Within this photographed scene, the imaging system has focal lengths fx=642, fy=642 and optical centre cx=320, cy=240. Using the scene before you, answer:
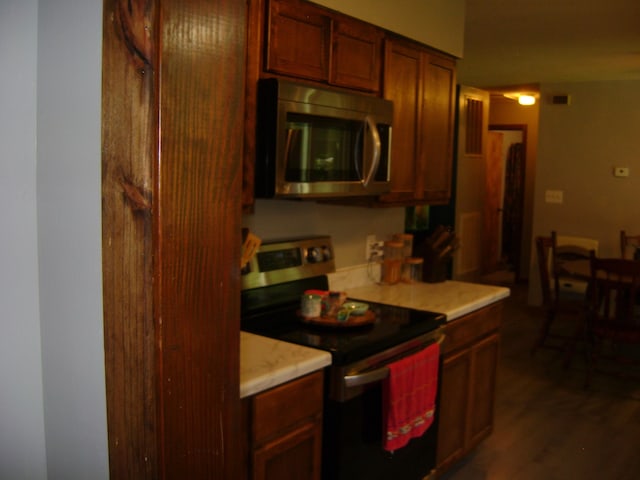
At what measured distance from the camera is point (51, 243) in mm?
1065

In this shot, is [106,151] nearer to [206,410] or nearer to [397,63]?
[206,410]

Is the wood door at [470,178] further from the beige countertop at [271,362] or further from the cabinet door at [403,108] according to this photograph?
the beige countertop at [271,362]

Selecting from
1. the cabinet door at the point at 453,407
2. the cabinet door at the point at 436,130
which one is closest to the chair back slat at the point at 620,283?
the cabinet door at the point at 436,130

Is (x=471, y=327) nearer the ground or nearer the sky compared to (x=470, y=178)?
nearer the ground

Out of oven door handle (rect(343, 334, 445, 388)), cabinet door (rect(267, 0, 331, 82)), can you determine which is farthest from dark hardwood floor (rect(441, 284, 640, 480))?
cabinet door (rect(267, 0, 331, 82))

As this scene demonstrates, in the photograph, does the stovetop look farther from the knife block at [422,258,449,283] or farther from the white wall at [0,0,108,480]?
the white wall at [0,0,108,480]

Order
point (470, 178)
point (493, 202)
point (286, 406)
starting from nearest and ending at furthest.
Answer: point (286, 406) → point (470, 178) → point (493, 202)

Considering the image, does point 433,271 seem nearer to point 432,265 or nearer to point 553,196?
point 432,265

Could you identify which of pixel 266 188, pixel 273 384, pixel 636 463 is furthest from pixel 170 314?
pixel 636 463

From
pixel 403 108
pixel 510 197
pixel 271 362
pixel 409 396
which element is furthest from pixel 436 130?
pixel 510 197

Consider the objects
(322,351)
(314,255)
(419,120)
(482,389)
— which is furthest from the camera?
(482,389)

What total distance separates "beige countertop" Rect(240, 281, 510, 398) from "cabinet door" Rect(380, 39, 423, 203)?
17.9 inches

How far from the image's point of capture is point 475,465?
3197 mm

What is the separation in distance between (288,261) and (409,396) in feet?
2.40
